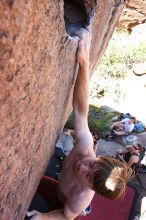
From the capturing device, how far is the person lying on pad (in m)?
2.35

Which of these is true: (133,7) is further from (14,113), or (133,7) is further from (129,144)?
(14,113)

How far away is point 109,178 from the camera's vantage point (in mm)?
2332

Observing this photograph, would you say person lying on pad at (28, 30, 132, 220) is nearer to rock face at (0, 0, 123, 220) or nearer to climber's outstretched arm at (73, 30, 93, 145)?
climber's outstretched arm at (73, 30, 93, 145)

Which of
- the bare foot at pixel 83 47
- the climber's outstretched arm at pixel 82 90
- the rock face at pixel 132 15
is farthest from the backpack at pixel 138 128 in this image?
the rock face at pixel 132 15

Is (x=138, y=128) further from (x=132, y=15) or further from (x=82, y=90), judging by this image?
(x=132, y=15)

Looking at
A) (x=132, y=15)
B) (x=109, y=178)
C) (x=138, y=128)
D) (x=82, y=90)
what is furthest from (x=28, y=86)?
(x=132, y=15)

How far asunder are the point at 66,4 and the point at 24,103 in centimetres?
169

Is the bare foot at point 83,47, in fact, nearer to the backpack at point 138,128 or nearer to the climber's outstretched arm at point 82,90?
the climber's outstretched arm at point 82,90

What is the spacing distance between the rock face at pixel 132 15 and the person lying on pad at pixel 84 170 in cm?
1094

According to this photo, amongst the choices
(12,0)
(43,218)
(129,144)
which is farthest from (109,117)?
(12,0)

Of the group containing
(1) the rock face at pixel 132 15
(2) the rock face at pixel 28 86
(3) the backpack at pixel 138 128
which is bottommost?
(3) the backpack at pixel 138 128

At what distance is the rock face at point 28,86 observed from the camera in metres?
1.33

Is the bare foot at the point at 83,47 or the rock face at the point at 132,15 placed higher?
the bare foot at the point at 83,47

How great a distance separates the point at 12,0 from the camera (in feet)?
4.05
